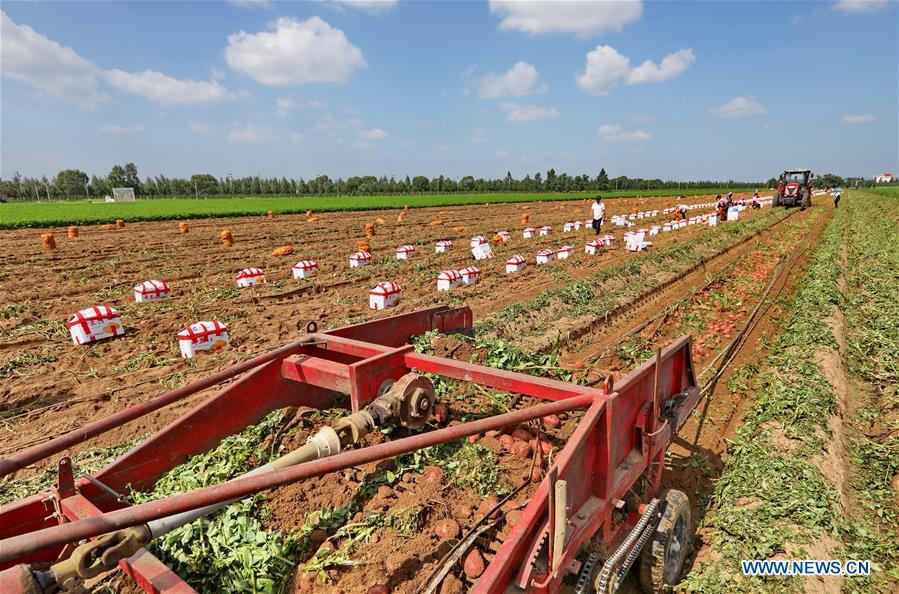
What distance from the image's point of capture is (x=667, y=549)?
128 inches

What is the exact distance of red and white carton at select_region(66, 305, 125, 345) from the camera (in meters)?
7.83

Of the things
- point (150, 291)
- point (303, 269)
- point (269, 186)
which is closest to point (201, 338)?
point (150, 291)

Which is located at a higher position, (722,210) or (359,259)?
(722,210)

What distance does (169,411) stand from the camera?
5730 mm

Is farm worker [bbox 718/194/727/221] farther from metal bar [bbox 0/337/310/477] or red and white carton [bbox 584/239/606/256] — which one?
metal bar [bbox 0/337/310/477]

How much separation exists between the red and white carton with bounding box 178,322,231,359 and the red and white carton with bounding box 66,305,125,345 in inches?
62.6

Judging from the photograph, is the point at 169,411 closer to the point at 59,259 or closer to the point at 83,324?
the point at 83,324

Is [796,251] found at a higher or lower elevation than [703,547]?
higher

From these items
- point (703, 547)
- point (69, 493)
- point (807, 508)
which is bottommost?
point (703, 547)

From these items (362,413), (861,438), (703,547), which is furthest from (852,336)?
(362,413)

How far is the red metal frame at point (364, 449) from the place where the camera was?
201cm

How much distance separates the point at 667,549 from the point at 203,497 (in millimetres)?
2992

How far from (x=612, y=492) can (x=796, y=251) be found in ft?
59.7

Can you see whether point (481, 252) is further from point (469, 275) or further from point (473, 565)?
point (473, 565)
